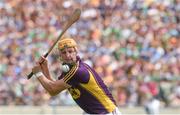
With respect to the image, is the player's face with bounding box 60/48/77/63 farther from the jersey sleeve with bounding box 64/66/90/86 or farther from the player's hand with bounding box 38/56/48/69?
the player's hand with bounding box 38/56/48/69

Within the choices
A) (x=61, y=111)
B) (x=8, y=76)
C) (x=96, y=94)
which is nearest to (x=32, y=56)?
(x=8, y=76)

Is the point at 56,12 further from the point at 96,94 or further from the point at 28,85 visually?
the point at 96,94

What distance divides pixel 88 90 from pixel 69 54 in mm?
480

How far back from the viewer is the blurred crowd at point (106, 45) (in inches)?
671

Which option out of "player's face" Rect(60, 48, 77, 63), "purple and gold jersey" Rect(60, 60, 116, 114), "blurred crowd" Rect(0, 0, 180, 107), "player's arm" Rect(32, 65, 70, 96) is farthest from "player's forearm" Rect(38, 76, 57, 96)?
"blurred crowd" Rect(0, 0, 180, 107)

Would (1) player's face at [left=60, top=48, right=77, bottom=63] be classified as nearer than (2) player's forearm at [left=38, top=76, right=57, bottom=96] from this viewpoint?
Yes

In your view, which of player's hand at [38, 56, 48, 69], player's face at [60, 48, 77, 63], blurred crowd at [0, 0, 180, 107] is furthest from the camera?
blurred crowd at [0, 0, 180, 107]

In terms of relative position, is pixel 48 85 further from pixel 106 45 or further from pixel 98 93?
pixel 106 45

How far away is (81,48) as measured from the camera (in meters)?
18.8

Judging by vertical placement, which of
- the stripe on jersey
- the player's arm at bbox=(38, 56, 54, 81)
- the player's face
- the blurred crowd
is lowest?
the blurred crowd

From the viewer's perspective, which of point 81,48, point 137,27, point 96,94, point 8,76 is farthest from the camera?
point 137,27

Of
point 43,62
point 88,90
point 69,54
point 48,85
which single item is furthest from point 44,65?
point 88,90

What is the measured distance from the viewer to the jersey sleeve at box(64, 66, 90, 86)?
28.3 feet

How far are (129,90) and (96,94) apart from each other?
8.44 metres
